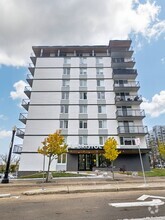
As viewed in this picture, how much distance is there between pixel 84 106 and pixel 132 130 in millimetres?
10022

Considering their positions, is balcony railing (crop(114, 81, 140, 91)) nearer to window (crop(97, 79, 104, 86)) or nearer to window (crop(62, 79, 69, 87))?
window (crop(97, 79, 104, 86))

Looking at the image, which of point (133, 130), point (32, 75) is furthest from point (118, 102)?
point (32, 75)

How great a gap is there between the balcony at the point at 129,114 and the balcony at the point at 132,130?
6.35 ft

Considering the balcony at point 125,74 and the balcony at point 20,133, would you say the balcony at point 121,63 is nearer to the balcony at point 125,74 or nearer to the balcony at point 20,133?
the balcony at point 125,74

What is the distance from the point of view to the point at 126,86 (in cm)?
3152

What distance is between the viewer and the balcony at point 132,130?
90.1 ft

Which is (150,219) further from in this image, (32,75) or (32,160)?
(32,75)

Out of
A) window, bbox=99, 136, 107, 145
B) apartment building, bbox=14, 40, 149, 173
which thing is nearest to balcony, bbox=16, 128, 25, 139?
apartment building, bbox=14, 40, 149, 173

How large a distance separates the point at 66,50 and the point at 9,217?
3809 centimetres

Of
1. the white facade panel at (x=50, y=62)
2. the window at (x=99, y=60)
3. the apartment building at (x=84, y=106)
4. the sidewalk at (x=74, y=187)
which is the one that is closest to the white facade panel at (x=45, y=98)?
the apartment building at (x=84, y=106)

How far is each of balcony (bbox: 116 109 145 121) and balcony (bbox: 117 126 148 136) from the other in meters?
1.94

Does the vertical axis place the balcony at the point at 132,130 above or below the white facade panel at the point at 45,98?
below

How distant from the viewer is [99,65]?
35.3 metres

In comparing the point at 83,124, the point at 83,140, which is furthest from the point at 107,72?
the point at 83,140
